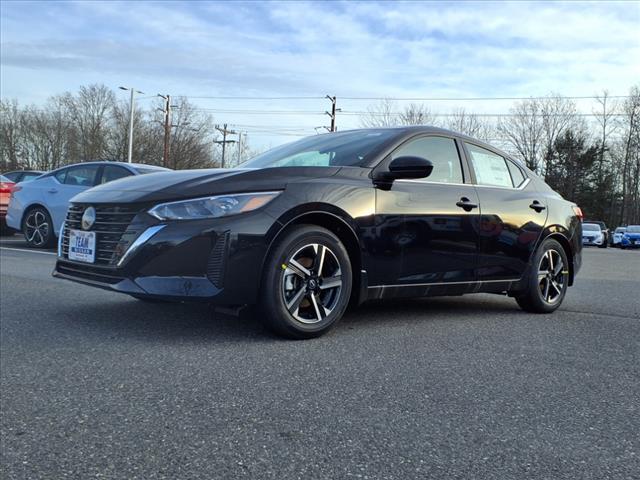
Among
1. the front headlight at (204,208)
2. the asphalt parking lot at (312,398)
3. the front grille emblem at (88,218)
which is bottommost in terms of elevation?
the asphalt parking lot at (312,398)

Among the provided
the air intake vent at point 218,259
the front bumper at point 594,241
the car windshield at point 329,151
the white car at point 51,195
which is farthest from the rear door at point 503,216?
the front bumper at point 594,241

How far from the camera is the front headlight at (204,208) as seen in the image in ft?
11.2

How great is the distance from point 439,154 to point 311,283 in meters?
1.62

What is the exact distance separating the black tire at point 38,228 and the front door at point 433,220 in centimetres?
750

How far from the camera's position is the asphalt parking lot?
200 cm

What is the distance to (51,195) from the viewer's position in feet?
32.0

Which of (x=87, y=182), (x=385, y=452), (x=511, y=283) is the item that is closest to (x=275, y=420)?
(x=385, y=452)

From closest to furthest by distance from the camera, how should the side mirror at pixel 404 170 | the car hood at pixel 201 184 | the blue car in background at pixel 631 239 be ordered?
1. the car hood at pixel 201 184
2. the side mirror at pixel 404 170
3. the blue car in background at pixel 631 239

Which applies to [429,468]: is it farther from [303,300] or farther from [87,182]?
[87,182]

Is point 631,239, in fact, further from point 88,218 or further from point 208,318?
point 88,218

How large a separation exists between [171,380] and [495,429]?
4.93 feet

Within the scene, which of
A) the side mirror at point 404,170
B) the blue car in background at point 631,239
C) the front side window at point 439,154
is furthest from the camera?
the blue car in background at point 631,239

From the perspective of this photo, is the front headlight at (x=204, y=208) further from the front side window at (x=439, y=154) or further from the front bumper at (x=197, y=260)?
the front side window at (x=439, y=154)

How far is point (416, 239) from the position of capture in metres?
4.14
